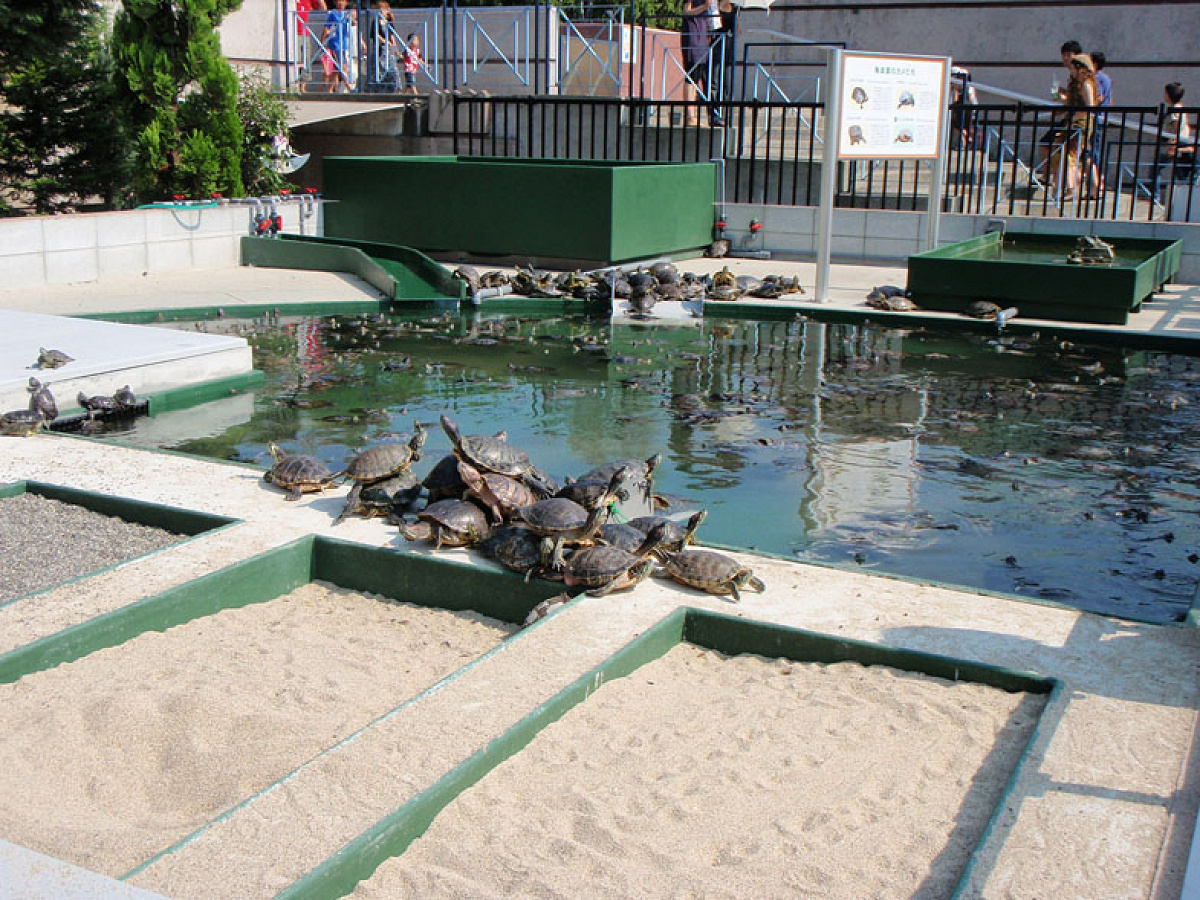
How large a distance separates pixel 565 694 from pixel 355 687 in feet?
3.10

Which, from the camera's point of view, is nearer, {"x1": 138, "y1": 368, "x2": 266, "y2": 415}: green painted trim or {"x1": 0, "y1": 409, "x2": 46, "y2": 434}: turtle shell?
{"x1": 0, "y1": 409, "x2": 46, "y2": 434}: turtle shell

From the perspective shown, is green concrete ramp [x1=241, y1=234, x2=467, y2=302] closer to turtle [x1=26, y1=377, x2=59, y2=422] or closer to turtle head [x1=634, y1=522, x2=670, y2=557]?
turtle [x1=26, y1=377, x2=59, y2=422]

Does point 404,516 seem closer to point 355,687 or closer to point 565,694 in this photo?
point 355,687

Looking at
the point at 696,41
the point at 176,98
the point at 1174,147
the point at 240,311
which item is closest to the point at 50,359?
the point at 240,311

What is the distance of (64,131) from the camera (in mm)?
18000

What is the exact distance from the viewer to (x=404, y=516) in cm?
686

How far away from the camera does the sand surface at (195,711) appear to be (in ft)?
13.5

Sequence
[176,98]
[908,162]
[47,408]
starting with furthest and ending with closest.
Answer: [908,162] < [176,98] < [47,408]

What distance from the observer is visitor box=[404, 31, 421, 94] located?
75.4ft

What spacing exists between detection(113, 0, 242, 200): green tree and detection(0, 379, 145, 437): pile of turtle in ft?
28.5

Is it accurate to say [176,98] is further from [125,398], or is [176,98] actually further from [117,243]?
[125,398]

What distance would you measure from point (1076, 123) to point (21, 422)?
15.5m

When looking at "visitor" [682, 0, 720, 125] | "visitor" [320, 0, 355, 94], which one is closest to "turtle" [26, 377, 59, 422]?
"visitor" [682, 0, 720, 125]

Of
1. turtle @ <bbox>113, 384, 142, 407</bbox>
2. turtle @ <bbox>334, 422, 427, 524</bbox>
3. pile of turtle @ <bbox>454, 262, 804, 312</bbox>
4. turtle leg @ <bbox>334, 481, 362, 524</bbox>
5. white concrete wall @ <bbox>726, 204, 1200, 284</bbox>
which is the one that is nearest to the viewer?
turtle leg @ <bbox>334, 481, 362, 524</bbox>
